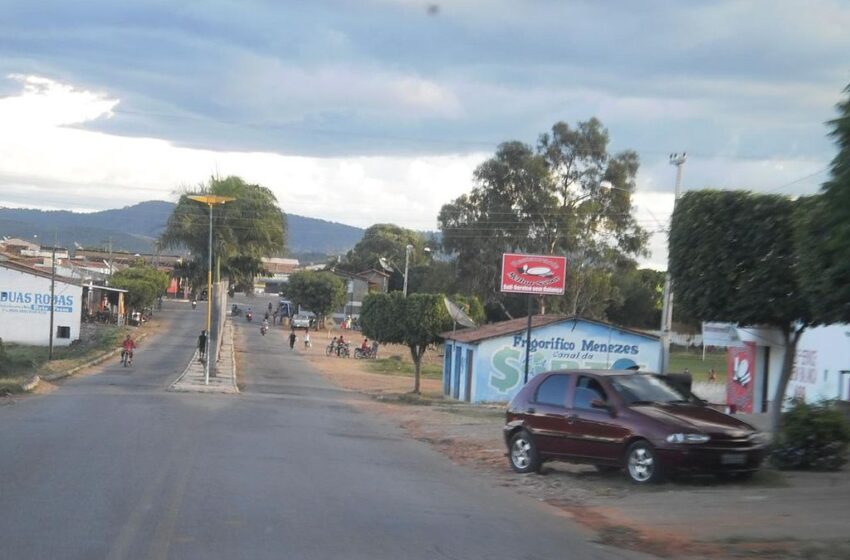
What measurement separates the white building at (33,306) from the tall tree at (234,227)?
16451mm

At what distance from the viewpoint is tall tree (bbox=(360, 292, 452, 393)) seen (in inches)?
1676

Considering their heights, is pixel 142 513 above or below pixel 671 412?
below

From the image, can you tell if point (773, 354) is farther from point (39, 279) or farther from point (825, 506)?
point (39, 279)

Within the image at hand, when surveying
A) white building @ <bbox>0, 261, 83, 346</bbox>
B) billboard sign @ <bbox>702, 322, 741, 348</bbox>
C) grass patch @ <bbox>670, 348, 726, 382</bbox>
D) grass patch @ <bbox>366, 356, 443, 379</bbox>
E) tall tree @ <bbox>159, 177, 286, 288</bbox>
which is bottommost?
grass patch @ <bbox>366, 356, 443, 379</bbox>

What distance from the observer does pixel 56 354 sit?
6178cm

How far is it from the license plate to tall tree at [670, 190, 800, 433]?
6.74 ft

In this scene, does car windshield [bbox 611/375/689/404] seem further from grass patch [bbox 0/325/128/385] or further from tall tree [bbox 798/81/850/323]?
grass patch [bbox 0/325/128/385]

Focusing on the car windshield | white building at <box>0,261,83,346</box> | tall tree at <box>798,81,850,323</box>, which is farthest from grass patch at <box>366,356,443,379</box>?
tall tree at <box>798,81,850,323</box>

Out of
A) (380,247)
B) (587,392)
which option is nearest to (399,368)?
(587,392)

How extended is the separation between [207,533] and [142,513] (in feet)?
4.13

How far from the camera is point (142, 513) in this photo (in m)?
10.1

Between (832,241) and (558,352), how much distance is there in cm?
3155

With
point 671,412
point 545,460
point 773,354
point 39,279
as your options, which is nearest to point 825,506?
point 671,412

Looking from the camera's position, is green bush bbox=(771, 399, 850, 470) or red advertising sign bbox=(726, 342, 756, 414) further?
red advertising sign bbox=(726, 342, 756, 414)
